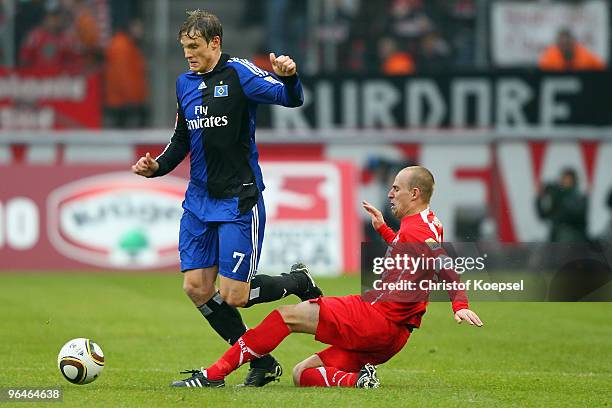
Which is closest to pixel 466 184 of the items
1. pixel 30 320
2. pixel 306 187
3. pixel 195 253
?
pixel 306 187

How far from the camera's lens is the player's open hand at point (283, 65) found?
7.98 metres

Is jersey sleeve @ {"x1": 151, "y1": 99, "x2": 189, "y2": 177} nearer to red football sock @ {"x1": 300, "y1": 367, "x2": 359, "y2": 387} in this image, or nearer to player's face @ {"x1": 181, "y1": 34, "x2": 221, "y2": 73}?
player's face @ {"x1": 181, "y1": 34, "x2": 221, "y2": 73}

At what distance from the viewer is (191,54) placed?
27.8 feet

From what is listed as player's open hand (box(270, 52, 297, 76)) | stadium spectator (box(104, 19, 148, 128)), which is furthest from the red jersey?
stadium spectator (box(104, 19, 148, 128))

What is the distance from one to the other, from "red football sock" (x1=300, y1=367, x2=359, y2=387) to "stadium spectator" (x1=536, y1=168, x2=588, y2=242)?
997 centimetres

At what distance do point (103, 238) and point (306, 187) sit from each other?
8.97 feet

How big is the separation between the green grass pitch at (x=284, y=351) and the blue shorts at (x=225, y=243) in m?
0.77

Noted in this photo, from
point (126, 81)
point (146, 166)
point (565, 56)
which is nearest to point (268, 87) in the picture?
point (146, 166)

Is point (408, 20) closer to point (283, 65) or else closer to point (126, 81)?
point (126, 81)

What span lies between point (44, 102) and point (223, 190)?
11459 millimetres

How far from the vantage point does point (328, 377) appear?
822cm

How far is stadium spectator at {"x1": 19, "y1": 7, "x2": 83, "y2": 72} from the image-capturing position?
19.7 m

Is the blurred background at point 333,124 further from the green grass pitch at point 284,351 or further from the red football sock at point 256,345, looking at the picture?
the red football sock at point 256,345

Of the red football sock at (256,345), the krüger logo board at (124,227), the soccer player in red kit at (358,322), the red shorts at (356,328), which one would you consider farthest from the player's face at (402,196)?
the krüger logo board at (124,227)
